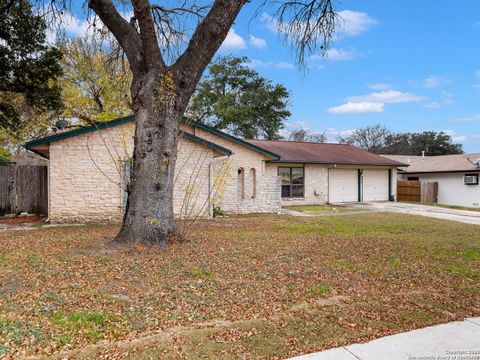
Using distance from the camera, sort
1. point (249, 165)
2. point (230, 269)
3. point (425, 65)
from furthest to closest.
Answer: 1. point (249, 165)
2. point (425, 65)
3. point (230, 269)

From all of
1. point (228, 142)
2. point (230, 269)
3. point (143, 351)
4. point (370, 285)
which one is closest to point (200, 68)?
point (230, 269)

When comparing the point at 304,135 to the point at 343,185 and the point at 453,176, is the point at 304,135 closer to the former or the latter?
the point at 453,176

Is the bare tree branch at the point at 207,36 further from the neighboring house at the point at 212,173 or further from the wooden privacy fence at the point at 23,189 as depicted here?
the wooden privacy fence at the point at 23,189

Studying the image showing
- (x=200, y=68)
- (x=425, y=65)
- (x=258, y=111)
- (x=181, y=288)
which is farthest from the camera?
(x=258, y=111)

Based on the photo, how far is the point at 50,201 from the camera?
12.0 metres

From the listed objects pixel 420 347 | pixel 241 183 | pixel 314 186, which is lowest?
pixel 420 347

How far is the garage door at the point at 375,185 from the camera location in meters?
22.9

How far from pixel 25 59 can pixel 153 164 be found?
27.7 feet

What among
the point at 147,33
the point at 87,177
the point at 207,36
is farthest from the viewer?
the point at 87,177

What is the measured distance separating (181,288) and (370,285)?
2.79 meters

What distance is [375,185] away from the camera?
Answer: 2327 cm

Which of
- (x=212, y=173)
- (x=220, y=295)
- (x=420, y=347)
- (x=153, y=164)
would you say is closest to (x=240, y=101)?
(x=212, y=173)

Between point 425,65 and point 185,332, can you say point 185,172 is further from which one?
point 425,65

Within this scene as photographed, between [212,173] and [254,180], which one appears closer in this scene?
[212,173]
